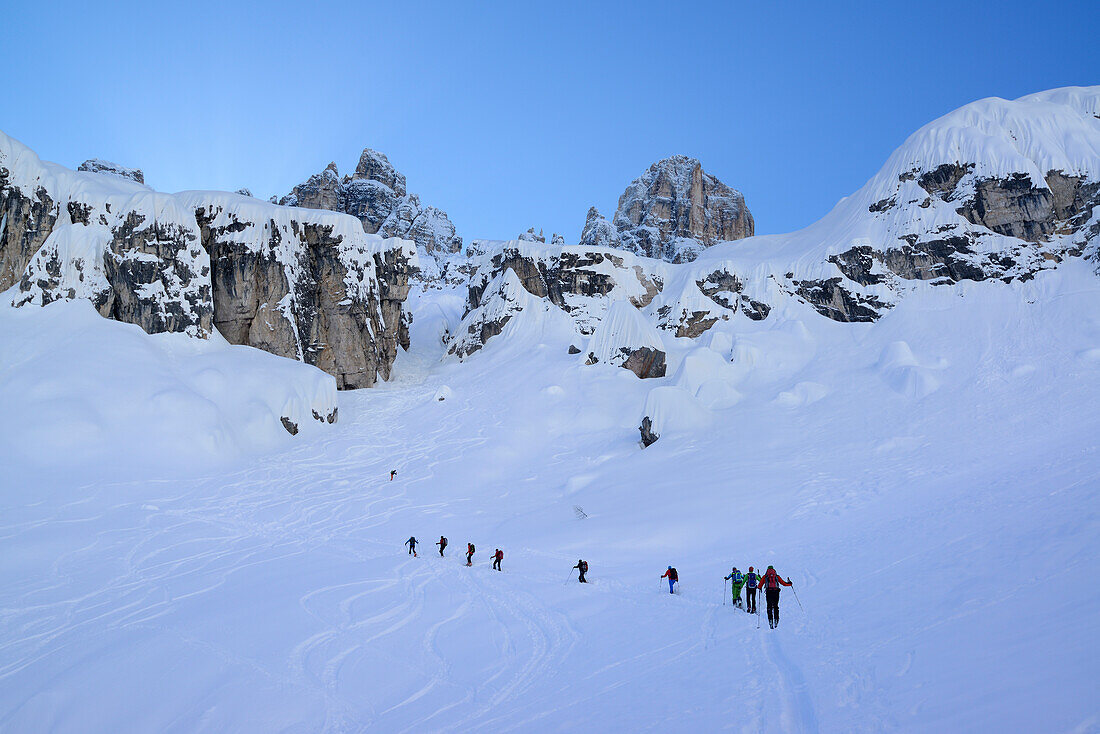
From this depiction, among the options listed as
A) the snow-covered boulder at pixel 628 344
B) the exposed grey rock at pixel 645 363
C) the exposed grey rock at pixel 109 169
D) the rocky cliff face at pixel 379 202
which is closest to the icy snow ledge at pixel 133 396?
the snow-covered boulder at pixel 628 344

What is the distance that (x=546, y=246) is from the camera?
63.3 m

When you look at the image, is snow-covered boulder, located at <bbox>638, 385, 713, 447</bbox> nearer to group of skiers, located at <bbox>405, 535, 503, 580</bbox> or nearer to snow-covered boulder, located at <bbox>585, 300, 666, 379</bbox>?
snow-covered boulder, located at <bbox>585, 300, 666, 379</bbox>

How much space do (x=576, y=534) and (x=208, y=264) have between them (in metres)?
35.8

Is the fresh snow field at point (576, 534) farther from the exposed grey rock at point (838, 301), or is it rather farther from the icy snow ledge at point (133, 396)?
the exposed grey rock at point (838, 301)

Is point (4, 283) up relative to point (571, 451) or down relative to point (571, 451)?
up

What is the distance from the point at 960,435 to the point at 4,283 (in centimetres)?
5259

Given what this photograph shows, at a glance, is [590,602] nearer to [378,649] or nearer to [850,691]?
[378,649]

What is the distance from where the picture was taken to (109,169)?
6284cm

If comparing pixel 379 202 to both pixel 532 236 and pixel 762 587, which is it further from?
pixel 762 587

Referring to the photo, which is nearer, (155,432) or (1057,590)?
(1057,590)

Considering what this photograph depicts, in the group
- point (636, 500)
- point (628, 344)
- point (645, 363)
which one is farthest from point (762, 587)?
point (628, 344)

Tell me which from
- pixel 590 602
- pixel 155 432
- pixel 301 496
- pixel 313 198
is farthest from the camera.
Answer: pixel 313 198

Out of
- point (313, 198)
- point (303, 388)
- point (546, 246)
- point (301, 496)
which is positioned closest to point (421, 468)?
point (301, 496)

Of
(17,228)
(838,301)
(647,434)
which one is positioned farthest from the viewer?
(838,301)
